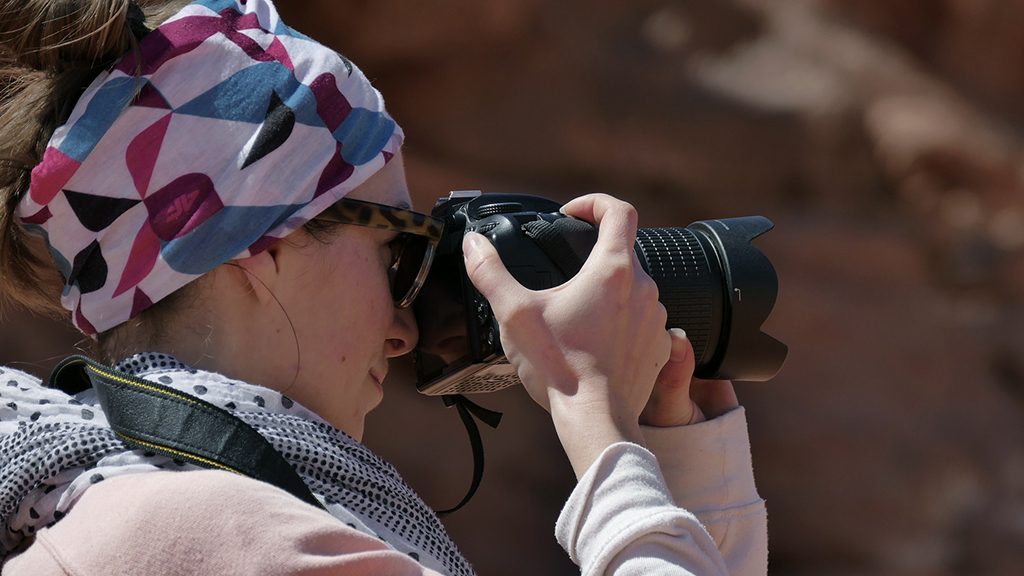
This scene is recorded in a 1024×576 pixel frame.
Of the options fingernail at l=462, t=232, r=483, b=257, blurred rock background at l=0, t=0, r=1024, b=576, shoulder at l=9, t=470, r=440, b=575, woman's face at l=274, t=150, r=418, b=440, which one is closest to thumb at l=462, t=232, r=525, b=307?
fingernail at l=462, t=232, r=483, b=257

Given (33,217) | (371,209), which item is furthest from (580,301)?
(33,217)

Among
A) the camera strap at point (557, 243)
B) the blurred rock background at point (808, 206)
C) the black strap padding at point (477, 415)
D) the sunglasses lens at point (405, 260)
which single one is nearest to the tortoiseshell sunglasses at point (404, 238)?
the sunglasses lens at point (405, 260)

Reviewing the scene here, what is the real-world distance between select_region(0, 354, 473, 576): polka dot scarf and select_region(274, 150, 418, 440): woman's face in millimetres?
51

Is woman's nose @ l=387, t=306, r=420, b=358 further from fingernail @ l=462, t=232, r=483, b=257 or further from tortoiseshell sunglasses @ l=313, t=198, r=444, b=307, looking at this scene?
fingernail @ l=462, t=232, r=483, b=257

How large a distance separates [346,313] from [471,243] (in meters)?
0.14

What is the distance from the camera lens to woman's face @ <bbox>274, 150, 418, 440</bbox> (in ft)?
2.66

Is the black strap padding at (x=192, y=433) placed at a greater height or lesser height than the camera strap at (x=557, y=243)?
lesser

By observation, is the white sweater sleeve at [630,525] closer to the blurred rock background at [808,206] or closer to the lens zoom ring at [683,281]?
the lens zoom ring at [683,281]

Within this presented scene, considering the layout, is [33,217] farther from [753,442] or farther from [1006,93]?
[1006,93]

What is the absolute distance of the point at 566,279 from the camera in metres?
0.83

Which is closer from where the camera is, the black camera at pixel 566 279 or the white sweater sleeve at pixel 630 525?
the white sweater sleeve at pixel 630 525

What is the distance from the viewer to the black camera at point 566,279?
0.84 m

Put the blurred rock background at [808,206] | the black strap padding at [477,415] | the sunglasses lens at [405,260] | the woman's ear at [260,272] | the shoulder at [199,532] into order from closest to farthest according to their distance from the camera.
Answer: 1. the shoulder at [199,532]
2. the woman's ear at [260,272]
3. the sunglasses lens at [405,260]
4. the black strap padding at [477,415]
5. the blurred rock background at [808,206]

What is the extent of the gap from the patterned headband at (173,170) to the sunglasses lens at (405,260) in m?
0.12
